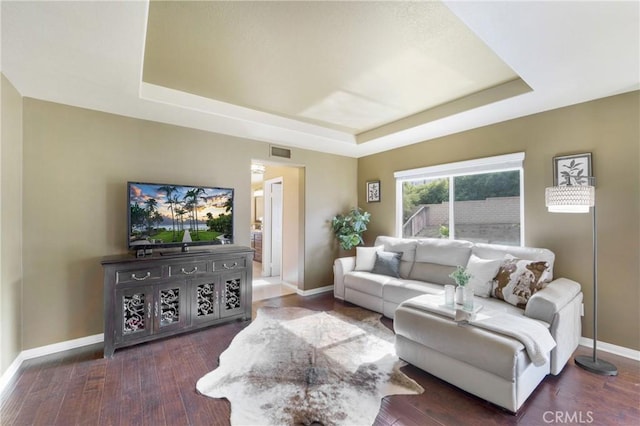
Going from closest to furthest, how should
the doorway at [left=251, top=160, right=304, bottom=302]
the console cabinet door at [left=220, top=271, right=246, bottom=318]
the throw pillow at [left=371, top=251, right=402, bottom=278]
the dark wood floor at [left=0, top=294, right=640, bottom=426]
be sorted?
the dark wood floor at [left=0, top=294, right=640, bottom=426] → the console cabinet door at [left=220, top=271, right=246, bottom=318] → the throw pillow at [left=371, top=251, right=402, bottom=278] → the doorway at [left=251, top=160, right=304, bottom=302]

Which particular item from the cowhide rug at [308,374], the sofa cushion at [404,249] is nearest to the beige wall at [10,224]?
the cowhide rug at [308,374]

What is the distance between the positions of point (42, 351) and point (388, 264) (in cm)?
404

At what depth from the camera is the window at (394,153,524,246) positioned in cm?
348

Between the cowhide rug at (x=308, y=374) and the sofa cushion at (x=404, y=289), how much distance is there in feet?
1.31

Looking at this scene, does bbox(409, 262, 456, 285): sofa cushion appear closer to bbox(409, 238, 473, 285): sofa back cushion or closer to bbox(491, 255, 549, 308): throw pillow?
bbox(409, 238, 473, 285): sofa back cushion

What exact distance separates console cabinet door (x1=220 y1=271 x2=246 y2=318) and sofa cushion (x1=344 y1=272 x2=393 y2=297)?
157 centimetres

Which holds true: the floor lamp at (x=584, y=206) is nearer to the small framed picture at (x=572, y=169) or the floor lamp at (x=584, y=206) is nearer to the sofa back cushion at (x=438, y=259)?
the small framed picture at (x=572, y=169)

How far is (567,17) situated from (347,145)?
3158 mm

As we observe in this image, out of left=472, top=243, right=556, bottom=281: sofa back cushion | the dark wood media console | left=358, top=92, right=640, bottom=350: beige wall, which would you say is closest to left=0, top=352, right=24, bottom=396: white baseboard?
the dark wood media console

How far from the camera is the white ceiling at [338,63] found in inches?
66.7

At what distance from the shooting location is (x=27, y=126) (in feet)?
8.74

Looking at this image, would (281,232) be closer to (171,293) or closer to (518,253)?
(171,293)

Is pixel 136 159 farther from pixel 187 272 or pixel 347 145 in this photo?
pixel 347 145

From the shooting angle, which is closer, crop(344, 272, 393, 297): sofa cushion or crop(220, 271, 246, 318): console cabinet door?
crop(220, 271, 246, 318): console cabinet door
